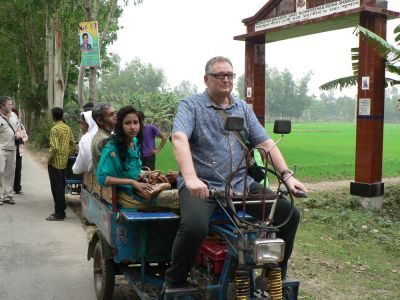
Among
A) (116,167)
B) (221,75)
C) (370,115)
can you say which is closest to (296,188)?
(221,75)

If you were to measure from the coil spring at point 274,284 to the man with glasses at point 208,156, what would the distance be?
0.32 metres

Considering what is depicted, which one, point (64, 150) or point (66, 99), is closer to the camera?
point (64, 150)

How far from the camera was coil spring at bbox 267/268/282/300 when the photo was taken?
3.27 metres

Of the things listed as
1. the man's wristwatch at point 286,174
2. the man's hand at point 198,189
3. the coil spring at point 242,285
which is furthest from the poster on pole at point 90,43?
the coil spring at point 242,285

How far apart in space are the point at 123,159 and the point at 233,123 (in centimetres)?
174

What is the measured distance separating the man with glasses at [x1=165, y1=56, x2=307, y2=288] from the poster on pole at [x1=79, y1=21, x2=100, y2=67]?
8192 millimetres

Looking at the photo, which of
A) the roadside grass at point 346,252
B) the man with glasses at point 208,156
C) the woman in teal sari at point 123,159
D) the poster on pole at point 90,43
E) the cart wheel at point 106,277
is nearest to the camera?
the man with glasses at point 208,156

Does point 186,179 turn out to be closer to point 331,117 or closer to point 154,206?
point 154,206

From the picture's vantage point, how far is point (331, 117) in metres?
143

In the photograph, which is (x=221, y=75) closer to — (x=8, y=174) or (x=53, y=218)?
(x=53, y=218)

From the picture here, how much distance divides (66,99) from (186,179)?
95.2ft

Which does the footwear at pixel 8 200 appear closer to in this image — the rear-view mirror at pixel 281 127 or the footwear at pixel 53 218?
the footwear at pixel 53 218

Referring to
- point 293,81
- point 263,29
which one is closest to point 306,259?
point 263,29

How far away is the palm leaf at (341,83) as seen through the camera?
11.9 meters
